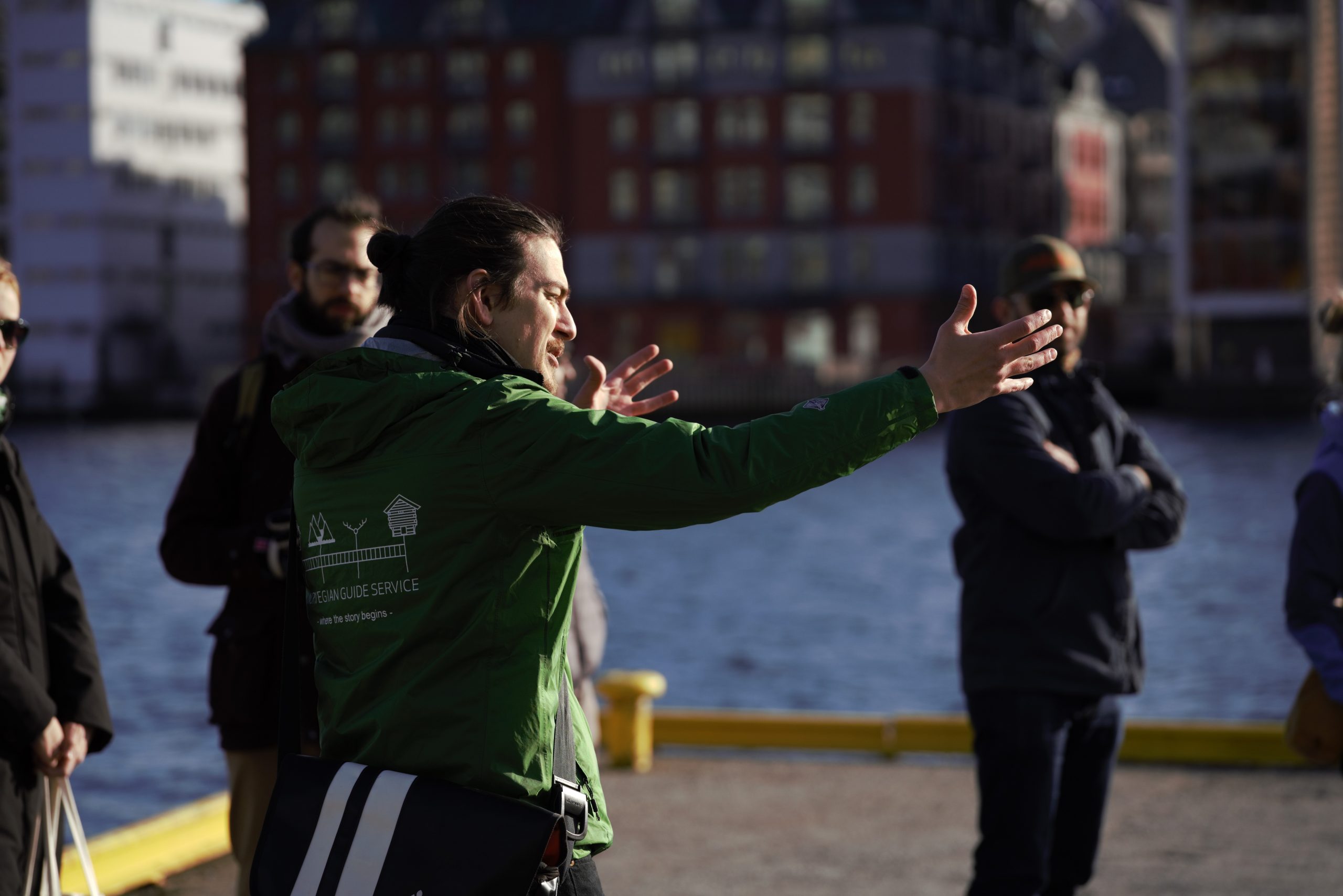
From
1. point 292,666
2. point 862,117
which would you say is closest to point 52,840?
point 292,666

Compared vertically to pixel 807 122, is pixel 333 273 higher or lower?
lower

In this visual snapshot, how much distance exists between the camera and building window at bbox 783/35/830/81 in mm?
72750

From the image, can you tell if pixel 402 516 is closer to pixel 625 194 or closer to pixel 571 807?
pixel 571 807

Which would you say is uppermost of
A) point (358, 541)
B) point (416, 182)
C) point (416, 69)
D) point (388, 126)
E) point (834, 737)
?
point (416, 69)

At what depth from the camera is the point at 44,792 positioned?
4.06 meters

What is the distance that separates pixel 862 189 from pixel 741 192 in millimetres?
4869

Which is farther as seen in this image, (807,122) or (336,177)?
(336,177)

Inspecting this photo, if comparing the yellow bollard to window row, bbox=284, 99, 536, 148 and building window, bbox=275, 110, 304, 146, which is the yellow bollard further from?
building window, bbox=275, 110, 304, 146

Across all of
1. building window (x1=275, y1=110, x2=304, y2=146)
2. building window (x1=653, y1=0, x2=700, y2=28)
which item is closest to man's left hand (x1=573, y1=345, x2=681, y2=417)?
building window (x1=653, y1=0, x2=700, y2=28)

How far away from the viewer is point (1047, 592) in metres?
4.84

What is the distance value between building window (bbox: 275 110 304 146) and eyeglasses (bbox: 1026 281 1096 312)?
7628 cm

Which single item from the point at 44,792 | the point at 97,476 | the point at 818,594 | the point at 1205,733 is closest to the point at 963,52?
the point at 97,476

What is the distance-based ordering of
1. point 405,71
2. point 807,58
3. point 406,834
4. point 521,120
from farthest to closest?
point 405,71, point 521,120, point 807,58, point 406,834

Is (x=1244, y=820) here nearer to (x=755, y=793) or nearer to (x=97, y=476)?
(x=755, y=793)
